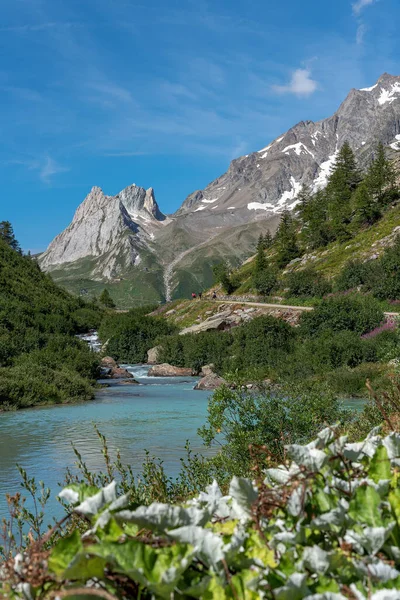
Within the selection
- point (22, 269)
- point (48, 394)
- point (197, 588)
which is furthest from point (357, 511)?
point (22, 269)

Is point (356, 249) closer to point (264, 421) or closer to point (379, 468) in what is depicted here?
point (264, 421)

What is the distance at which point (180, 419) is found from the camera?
1967cm

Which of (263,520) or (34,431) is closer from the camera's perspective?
(263,520)

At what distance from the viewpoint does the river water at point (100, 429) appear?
43.4 feet

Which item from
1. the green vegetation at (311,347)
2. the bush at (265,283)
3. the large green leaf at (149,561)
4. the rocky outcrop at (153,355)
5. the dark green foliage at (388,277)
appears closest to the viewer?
the large green leaf at (149,561)

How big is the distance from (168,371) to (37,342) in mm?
8890

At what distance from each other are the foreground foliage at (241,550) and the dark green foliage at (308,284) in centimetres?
4766

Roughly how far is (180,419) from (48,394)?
8.05 m

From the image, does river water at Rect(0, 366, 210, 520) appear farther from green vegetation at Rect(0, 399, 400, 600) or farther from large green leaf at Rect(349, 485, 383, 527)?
large green leaf at Rect(349, 485, 383, 527)

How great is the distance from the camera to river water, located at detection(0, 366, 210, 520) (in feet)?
43.4

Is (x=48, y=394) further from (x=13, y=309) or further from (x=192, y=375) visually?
(x=13, y=309)

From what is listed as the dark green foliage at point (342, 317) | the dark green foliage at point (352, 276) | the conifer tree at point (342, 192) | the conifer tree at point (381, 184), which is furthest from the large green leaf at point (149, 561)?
the conifer tree at point (381, 184)

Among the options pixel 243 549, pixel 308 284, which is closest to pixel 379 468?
pixel 243 549

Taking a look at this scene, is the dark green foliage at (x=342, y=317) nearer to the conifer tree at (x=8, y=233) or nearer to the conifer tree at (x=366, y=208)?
the conifer tree at (x=366, y=208)
